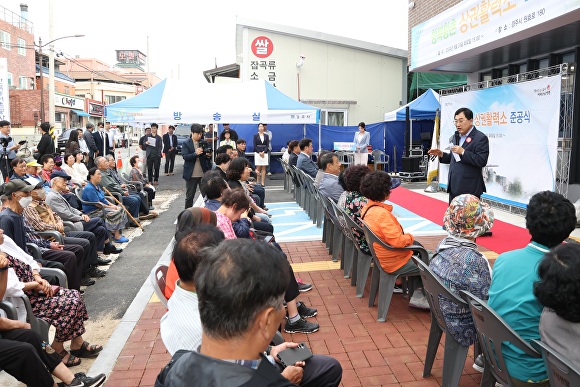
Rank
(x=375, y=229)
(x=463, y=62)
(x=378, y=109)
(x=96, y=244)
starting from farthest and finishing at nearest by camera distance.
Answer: (x=378, y=109)
(x=463, y=62)
(x=96, y=244)
(x=375, y=229)

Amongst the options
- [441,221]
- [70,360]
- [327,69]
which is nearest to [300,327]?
[70,360]

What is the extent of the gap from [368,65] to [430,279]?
60.9 ft

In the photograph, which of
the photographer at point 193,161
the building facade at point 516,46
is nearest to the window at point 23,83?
the photographer at point 193,161

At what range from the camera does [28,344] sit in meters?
2.93

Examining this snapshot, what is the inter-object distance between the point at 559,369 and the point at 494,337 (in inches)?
17.7

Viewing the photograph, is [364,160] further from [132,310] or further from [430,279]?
[430,279]

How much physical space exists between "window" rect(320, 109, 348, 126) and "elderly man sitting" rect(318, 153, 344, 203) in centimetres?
1369

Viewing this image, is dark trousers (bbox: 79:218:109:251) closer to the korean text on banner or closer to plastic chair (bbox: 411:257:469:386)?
plastic chair (bbox: 411:257:469:386)

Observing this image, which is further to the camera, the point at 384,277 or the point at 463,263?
the point at 384,277

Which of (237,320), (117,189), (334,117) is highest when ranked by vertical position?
(334,117)

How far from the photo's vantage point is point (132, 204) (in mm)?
9000

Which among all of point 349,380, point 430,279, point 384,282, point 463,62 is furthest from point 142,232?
point 463,62

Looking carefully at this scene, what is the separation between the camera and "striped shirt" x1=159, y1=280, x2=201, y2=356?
93.4 inches

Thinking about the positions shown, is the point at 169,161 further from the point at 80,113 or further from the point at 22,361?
the point at 80,113
